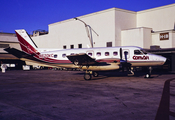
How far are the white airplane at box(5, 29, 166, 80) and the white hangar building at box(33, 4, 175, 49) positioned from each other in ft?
62.0

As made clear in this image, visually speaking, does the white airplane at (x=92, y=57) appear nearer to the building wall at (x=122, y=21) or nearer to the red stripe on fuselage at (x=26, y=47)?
the red stripe on fuselage at (x=26, y=47)

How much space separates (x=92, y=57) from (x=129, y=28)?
86.7 feet

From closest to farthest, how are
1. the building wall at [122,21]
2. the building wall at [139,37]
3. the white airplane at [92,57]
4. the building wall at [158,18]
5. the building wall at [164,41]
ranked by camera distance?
the white airplane at [92,57], the building wall at [164,41], the building wall at [139,37], the building wall at [158,18], the building wall at [122,21]

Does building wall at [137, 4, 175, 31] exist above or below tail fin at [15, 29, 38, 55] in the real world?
above

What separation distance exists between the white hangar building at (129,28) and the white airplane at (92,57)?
18.9 meters

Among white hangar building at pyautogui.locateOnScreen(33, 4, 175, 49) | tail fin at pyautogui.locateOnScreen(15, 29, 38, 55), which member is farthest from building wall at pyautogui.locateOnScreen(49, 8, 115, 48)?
tail fin at pyautogui.locateOnScreen(15, 29, 38, 55)

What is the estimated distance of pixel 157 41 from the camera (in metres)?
40.9

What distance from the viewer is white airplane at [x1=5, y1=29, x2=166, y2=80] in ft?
65.7

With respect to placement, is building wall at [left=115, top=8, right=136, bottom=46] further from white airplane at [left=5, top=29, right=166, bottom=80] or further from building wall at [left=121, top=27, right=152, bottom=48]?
white airplane at [left=5, top=29, right=166, bottom=80]

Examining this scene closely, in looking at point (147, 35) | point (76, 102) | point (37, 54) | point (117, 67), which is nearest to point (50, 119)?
point (76, 102)

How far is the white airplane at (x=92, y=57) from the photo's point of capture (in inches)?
789

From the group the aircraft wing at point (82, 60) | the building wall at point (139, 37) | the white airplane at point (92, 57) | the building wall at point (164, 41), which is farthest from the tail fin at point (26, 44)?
the building wall at point (164, 41)

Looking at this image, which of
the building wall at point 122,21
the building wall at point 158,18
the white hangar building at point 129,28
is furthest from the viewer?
the building wall at point 122,21

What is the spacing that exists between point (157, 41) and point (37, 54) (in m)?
27.9
